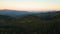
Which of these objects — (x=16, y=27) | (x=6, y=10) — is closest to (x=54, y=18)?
(x=16, y=27)
